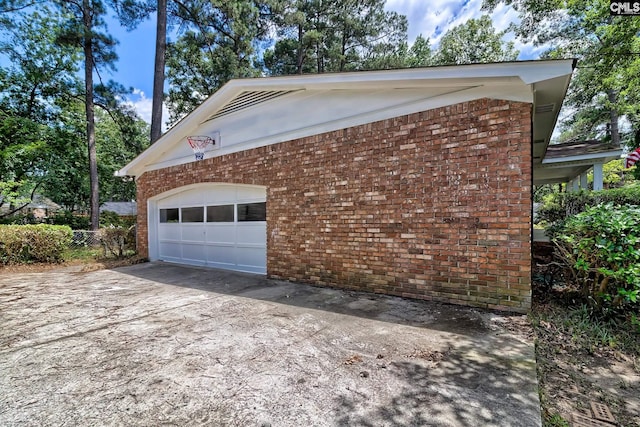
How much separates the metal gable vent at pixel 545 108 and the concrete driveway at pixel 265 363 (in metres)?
3.55

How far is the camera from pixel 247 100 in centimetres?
702

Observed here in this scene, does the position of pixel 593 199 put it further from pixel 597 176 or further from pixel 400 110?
pixel 400 110

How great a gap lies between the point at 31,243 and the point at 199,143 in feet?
20.1

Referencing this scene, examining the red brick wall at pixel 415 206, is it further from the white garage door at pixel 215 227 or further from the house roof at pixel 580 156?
the house roof at pixel 580 156

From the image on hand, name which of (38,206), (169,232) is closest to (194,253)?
(169,232)

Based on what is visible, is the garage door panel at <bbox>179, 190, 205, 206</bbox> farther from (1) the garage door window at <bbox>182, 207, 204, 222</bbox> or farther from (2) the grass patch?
(2) the grass patch

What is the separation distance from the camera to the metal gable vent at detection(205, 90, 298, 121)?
656 centimetres

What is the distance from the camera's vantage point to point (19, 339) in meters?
3.44

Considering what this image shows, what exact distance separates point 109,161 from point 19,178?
6754mm

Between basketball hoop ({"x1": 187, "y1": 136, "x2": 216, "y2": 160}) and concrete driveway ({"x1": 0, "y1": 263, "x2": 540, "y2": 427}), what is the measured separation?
4408mm

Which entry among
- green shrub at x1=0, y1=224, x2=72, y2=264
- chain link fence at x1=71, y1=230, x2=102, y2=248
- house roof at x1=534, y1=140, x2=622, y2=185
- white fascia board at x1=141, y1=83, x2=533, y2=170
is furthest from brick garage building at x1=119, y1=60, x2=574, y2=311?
chain link fence at x1=71, y1=230, x2=102, y2=248

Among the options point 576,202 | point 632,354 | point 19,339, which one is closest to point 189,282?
point 19,339

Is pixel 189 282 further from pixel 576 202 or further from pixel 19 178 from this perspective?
pixel 19 178

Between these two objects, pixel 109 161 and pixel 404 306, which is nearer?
pixel 404 306
